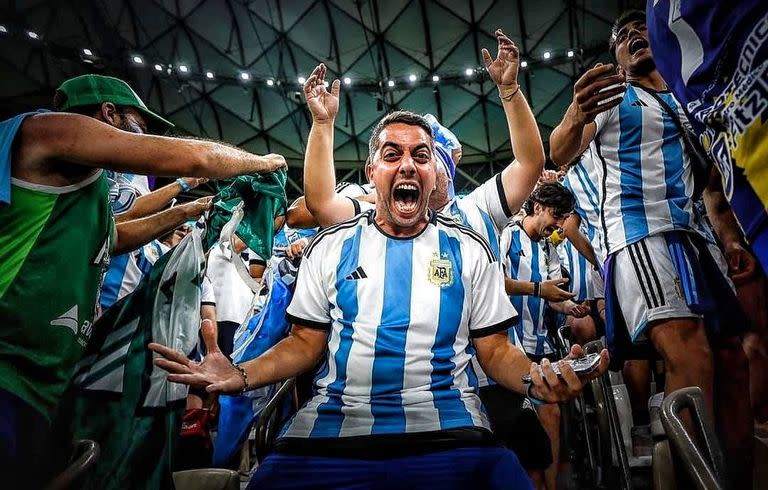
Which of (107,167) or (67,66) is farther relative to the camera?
(67,66)

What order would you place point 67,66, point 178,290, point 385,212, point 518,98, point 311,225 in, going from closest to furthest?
point 385,212 → point 178,290 → point 518,98 → point 311,225 → point 67,66

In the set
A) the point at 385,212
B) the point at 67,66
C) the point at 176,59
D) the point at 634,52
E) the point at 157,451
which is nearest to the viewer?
the point at 157,451

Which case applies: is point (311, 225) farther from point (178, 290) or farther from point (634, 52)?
point (634, 52)

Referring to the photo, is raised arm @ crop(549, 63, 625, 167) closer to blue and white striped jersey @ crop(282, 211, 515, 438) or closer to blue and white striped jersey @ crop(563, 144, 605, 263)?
blue and white striped jersey @ crop(563, 144, 605, 263)

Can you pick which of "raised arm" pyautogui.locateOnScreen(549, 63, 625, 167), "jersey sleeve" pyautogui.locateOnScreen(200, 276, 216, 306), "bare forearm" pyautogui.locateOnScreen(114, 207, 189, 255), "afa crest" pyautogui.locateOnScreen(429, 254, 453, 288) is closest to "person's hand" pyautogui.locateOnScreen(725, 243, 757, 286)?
"raised arm" pyautogui.locateOnScreen(549, 63, 625, 167)

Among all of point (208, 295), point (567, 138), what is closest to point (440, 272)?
point (567, 138)

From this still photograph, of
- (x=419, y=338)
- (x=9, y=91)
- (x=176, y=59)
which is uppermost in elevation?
(x=176, y=59)

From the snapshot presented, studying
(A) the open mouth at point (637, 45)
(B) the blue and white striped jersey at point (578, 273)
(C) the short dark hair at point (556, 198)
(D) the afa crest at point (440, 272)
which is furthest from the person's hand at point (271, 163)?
(B) the blue and white striped jersey at point (578, 273)

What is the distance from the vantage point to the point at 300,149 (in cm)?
1823

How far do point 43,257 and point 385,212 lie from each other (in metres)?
1.27

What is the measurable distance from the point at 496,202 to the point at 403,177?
85 cm

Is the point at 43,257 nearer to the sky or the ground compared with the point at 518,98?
nearer to the ground

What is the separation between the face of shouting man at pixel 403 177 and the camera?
2.09m

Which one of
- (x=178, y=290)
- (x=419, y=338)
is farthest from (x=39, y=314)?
(x=419, y=338)
